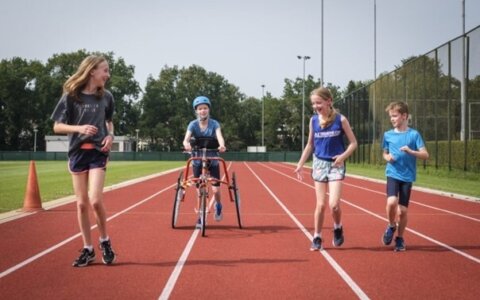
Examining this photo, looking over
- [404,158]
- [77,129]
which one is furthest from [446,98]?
[77,129]

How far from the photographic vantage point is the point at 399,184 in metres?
6.69

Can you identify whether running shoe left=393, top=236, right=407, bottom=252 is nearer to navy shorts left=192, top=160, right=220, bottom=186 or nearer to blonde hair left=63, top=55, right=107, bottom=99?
navy shorts left=192, top=160, right=220, bottom=186

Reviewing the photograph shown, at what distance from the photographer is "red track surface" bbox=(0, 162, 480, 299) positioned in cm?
483

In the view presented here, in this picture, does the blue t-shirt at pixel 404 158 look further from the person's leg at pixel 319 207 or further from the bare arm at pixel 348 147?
the person's leg at pixel 319 207

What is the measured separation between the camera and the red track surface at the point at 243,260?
4.83m

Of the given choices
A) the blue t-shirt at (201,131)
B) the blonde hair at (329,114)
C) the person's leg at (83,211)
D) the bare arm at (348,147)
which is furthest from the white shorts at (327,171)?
the person's leg at (83,211)

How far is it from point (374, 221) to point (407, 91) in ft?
84.7

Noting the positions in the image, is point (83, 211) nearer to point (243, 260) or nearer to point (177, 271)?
point (177, 271)

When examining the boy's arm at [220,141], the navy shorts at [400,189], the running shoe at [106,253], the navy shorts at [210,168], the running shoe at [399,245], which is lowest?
the running shoe at [399,245]

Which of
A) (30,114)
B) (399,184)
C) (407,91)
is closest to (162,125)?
(30,114)

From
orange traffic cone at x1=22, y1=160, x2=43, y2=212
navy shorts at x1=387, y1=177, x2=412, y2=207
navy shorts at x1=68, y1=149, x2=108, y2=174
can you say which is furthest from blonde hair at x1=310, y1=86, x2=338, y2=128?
orange traffic cone at x1=22, y1=160, x2=43, y2=212

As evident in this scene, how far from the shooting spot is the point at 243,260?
6.16m

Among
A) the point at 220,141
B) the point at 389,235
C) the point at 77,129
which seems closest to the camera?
the point at 77,129

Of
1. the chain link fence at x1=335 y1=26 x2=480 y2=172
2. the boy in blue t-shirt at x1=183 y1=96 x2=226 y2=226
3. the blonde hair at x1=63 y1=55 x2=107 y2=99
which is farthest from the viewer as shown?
the chain link fence at x1=335 y1=26 x2=480 y2=172
